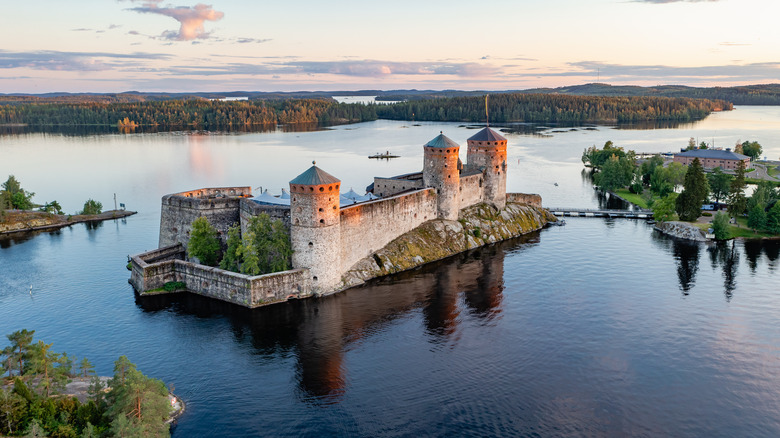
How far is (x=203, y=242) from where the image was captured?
54.8m

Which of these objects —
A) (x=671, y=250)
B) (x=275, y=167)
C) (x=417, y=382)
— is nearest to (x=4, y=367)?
(x=417, y=382)

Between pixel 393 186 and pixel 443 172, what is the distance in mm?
6355

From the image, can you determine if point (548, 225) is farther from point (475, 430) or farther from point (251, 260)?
point (475, 430)

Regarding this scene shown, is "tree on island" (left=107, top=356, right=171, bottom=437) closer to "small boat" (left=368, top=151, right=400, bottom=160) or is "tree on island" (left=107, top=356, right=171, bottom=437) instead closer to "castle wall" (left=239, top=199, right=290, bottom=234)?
"castle wall" (left=239, top=199, right=290, bottom=234)

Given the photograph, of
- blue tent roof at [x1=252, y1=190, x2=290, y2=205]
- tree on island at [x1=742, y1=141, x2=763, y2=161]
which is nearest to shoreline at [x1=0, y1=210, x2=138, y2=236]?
blue tent roof at [x1=252, y1=190, x2=290, y2=205]

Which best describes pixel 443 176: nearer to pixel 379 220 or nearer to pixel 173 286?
pixel 379 220

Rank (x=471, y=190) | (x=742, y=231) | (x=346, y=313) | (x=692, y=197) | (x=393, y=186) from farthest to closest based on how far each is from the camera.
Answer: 1. (x=692, y=197)
2. (x=742, y=231)
3. (x=471, y=190)
4. (x=393, y=186)
5. (x=346, y=313)

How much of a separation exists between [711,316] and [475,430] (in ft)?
88.6

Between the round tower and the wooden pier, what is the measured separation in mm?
17123

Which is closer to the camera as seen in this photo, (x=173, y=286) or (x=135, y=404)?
(x=135, y=404)

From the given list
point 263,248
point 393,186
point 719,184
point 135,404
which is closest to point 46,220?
point 263,248

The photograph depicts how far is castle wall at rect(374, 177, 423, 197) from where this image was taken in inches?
2621

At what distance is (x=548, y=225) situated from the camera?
80.9 m

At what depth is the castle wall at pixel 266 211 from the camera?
52.7m
